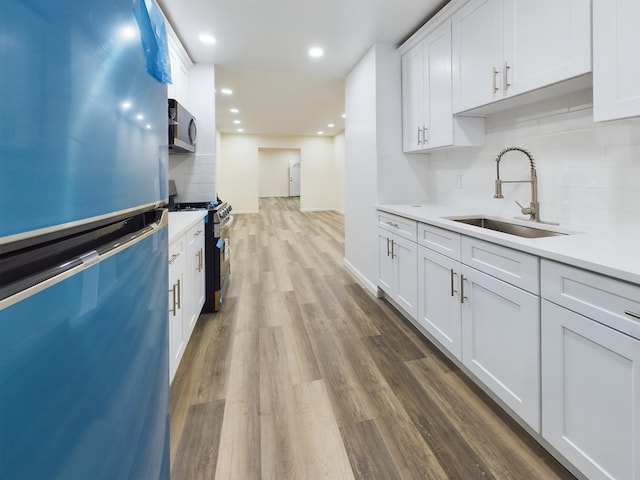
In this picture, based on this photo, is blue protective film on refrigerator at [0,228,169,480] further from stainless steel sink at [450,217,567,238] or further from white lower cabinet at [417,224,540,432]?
stainless steel sink at [450,217,567,238]

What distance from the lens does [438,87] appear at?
2.56 metres

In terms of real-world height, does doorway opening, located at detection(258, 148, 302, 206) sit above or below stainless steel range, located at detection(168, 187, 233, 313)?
above

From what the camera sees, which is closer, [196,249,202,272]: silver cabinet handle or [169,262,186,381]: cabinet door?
[169,262,186,381]: cabinet door

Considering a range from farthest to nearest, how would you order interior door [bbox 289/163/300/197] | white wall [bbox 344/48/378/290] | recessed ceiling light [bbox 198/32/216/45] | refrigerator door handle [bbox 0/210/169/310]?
interior door [bbox 289/163/300/197], white wall [bbox 344/48/378/290], recessed ceiling light [bbox 198/32/216/45], refrigerator door handle [bbox 0/210/169/310]

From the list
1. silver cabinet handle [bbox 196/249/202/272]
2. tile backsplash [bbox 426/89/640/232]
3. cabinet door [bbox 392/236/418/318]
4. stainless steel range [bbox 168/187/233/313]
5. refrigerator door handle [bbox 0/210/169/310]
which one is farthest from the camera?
stainless steel range [bbox 168/187/233/313]

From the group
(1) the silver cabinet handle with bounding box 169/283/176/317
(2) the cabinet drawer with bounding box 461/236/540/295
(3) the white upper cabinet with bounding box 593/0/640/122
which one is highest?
(3) the white upper cabinet with bounding box 593/0/640/122

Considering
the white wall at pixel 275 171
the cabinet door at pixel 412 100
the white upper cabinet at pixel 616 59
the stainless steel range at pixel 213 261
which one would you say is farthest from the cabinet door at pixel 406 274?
the white wall at pixel 275 171

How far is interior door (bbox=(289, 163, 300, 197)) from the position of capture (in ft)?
49.0

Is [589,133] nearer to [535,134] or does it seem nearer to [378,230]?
[535,134]

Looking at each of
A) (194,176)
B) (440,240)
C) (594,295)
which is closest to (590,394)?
(594,295)

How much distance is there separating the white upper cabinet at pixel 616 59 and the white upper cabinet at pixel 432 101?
42.2 inches

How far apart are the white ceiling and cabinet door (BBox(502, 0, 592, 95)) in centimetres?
93

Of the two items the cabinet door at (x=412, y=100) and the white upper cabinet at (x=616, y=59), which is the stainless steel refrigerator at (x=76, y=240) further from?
the cabinet door at (x=412, y=100)

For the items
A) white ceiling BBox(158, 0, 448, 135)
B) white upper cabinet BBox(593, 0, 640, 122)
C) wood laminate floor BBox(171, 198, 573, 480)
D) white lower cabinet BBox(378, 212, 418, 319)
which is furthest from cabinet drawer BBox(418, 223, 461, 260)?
white ceiling BBox(158, 0, 448, 135)
